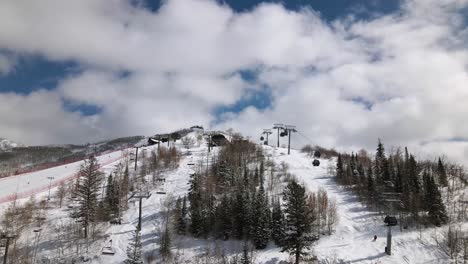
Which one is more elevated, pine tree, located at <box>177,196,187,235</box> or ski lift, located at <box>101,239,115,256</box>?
pine tree, located at <box>177,196,187,235</box>

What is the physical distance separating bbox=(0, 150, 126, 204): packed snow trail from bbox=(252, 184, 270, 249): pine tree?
60.8 meters

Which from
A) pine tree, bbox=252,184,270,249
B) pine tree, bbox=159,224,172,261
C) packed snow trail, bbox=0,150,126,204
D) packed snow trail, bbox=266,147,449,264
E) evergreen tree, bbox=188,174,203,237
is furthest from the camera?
packed snow trail, bbox=0,150,126,204

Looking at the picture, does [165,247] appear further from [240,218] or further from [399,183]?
[399,183]

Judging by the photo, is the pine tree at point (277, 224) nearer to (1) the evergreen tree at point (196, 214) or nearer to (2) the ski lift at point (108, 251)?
(1) the evergreen tree at point (196, 214)

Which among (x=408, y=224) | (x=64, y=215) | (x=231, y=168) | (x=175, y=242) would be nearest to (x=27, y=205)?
(x=64, y=215)

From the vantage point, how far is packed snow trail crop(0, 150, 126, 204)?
9600 cm

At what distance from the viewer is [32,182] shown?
110 metres

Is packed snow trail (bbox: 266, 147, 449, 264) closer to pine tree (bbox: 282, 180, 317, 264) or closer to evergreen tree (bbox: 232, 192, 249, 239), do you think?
pine tree (bbox: 282, 180, 317, 264)

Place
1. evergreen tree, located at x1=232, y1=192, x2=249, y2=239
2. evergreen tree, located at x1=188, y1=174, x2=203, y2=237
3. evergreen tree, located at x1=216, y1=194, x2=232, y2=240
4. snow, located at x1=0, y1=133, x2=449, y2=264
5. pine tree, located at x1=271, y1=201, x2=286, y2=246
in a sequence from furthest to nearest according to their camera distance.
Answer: evergreen tree, located at x1=188, y1=174, x2=203, y2=237 → evergreen tree, located at x1=216, y1=194, x2=232, y2=240 → evergreen tree, located at x1=232, y1=192, x2=249, y2=239 → pine tree, located at x1=271, y1=201, x2=286, y2=246 → snow, located at x1=0, y1=133, x2=449, y2=264

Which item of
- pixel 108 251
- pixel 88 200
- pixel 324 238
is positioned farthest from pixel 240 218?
pixel 88 200

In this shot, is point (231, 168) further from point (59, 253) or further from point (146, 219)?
point (59, 253)

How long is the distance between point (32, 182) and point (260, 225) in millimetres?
82226

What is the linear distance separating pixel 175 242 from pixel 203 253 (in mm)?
6275

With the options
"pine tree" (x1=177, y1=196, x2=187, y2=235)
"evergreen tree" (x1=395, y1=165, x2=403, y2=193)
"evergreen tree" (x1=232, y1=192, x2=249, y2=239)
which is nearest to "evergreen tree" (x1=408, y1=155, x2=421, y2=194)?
"evergreen tree" (x1=395, y1=165, x2=403, y2=193)
